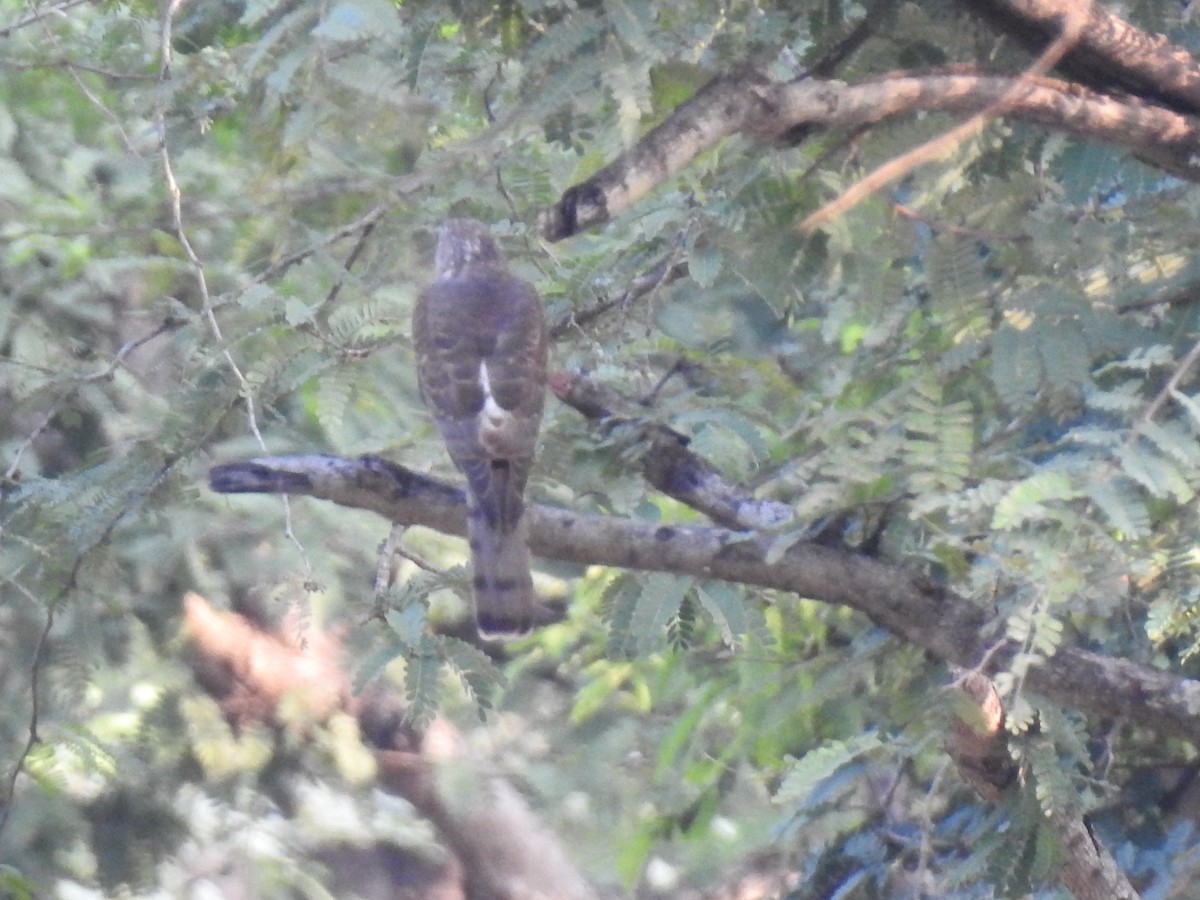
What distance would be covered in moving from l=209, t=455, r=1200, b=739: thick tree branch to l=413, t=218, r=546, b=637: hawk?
0.31 metres

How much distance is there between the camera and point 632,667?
235 inches

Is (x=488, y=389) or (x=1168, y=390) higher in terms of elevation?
(x=1168, y=390)

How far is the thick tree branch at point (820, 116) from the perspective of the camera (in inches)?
105

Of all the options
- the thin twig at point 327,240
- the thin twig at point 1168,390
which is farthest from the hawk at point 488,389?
Answer: the thin twig at point 1168,390

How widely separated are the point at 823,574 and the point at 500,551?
0.85 metres

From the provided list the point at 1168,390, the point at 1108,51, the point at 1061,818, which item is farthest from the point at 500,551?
the point at 1108,51

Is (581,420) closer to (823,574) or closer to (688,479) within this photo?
(688,479)

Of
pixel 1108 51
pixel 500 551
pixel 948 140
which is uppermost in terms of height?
pixel 1108 51

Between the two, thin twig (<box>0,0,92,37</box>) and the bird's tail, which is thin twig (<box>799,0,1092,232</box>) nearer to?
the bird's tail

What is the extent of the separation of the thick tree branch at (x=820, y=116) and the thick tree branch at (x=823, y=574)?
0.96 metres

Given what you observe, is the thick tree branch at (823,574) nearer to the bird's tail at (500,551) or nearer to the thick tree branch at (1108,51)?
the bird's tail at (500,551)

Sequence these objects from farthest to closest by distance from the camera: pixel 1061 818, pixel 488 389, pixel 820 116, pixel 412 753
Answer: pixel 412 753 → pixel 488 389 → pixel 1061 818 → pixel 820 116

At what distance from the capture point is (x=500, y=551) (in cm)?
393

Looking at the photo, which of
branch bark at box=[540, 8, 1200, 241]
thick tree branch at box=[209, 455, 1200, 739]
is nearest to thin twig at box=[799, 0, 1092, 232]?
branch bark at box=[540, 8, 1200, 241]
